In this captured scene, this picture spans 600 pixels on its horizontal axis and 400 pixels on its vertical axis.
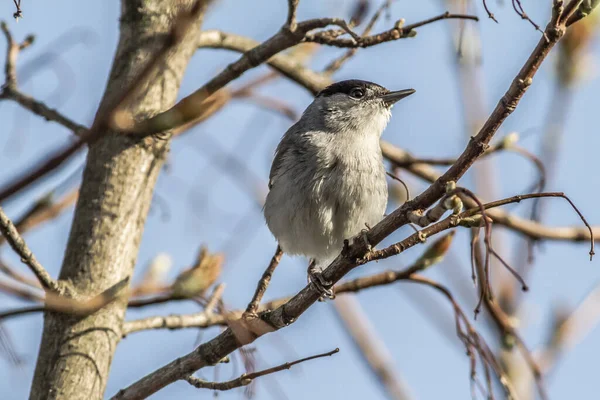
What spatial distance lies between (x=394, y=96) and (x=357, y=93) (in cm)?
33

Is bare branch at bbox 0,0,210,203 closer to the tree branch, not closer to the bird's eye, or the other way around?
the tree branch

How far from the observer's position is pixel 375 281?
3.84m

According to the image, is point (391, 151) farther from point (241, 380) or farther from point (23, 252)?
point (23, 252)

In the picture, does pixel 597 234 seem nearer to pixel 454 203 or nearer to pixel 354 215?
pixel 354 215

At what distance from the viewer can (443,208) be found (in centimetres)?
215

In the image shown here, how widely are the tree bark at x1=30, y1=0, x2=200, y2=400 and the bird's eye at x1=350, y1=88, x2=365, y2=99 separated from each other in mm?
1687

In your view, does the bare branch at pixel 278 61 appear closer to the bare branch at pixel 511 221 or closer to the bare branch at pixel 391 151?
the bare branch at pixel 391 151

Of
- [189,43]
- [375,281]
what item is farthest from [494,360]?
[189,43]

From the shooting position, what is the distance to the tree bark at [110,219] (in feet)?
11.9

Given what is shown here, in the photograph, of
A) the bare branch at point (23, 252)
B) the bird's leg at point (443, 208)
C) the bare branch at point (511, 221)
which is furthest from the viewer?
the bare branch at point (511, 221)

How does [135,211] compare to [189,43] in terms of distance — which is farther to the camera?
[189,43]

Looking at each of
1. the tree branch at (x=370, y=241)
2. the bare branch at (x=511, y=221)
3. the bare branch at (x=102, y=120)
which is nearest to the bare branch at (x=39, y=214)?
the tree branch at (x=370, y=241)

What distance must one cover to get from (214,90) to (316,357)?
1.62 m

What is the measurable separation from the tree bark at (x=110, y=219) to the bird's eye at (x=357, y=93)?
1.69 meters
